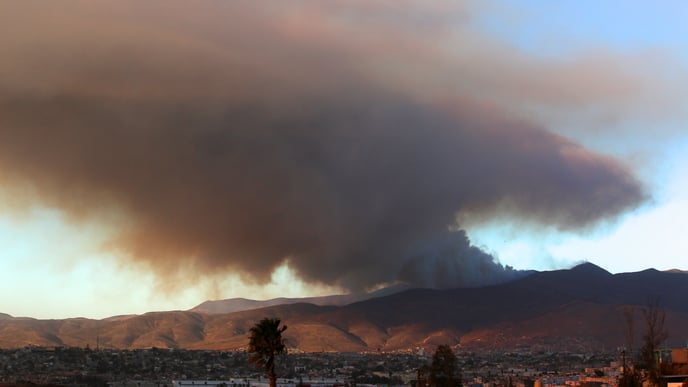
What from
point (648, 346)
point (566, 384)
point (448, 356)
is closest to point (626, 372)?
point (648, 346)

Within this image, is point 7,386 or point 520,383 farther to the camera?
point 520,383

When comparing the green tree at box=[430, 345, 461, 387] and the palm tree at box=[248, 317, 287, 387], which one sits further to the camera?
the green tree at box=[430, 345, 461, 387]

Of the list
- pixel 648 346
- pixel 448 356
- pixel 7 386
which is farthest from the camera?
pixel 7 386

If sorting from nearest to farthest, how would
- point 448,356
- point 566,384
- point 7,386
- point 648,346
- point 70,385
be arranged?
1. point 648,346
2. point 448,356
3. point 7,386
4. point 566,384
5. point 70,385

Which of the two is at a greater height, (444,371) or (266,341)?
(266,341)

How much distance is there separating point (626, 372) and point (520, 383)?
79468 millimetres

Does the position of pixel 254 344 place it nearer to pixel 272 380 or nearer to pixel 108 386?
pixel 272 380

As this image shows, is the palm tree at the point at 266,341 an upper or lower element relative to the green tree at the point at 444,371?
upper

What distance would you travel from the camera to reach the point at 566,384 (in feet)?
577

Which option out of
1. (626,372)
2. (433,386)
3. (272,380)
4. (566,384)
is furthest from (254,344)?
(566,384)

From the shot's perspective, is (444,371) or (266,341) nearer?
(266,341)

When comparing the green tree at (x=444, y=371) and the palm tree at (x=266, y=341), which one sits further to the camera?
the green tree at (x=444, y=371)

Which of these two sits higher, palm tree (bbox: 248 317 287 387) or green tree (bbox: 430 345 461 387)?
palm tree (bbox: 248 317 287 387)

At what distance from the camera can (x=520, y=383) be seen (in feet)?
630
